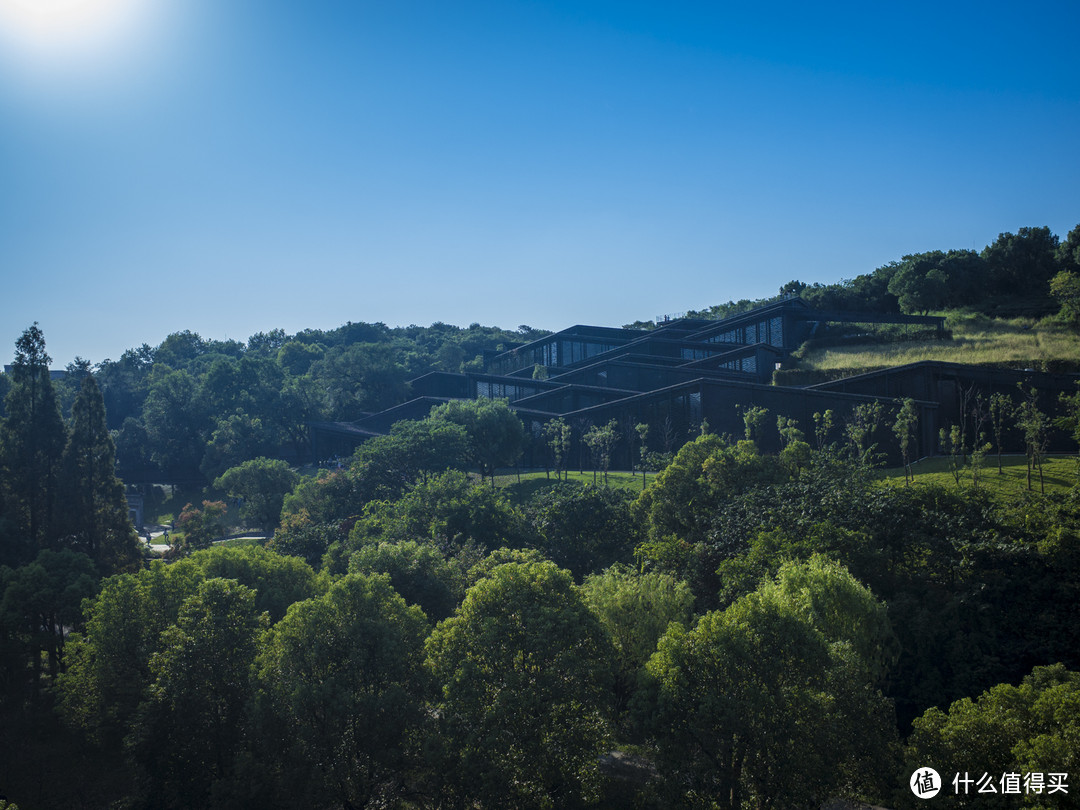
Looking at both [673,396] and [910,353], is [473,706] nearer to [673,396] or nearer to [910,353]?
[673,396]

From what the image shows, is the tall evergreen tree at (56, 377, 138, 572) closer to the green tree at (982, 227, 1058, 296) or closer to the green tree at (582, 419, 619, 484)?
the green tree at (582, 419, 619, 484)

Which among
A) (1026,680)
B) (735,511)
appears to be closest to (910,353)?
(735,511)

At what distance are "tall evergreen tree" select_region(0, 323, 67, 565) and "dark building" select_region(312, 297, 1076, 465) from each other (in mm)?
29075

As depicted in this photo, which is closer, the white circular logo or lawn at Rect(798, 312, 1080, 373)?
the white circular logo

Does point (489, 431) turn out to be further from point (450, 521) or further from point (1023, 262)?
point (1023, 262)

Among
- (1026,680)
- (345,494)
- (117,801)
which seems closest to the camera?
(1026,680)

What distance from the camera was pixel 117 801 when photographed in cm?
2066

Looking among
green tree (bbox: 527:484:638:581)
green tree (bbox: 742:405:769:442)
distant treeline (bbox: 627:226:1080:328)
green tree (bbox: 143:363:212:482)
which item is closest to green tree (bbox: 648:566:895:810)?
green tree (bbox: 527:484:638:581)

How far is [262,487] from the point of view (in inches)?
2045

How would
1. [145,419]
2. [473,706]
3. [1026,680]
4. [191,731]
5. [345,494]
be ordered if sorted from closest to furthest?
[1026,680] → [473,706] → [191,731] → [345,494] → [145,419]

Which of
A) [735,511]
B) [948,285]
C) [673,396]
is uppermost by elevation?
[948,285]

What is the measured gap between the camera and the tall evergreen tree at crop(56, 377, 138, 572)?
111ft

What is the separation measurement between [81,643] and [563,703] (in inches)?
666

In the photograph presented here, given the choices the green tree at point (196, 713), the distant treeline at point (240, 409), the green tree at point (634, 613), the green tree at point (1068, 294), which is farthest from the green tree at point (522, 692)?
the distant treeline at point (240, 409)
